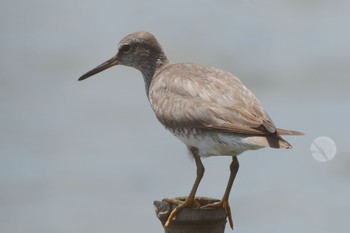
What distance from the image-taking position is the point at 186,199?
28.7 feet

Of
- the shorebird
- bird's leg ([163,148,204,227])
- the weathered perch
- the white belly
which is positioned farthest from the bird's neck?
the weathered perch

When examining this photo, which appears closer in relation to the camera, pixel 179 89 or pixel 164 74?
pixel 179 89

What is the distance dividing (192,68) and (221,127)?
1428mm

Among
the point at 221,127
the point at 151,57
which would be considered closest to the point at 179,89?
the point at 221,127

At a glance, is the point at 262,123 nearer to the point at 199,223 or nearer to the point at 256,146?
the point at 256,146

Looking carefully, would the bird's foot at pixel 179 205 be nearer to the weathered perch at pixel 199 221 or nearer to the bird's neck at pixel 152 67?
the weathered perch at pixel 199 221

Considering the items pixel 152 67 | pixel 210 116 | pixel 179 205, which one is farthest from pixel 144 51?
pixel 179 205

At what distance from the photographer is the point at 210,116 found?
8.94 metres

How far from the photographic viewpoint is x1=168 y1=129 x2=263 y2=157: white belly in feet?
28.3

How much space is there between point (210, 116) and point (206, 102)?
0.27 meters

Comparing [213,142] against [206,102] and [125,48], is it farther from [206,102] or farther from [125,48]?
[125,48]

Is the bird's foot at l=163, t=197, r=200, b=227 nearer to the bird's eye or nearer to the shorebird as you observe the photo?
the shorebird

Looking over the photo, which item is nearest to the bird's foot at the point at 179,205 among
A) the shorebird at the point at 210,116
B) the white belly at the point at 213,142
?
the shorebird at the point at 210,116

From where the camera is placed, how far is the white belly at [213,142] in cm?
864
